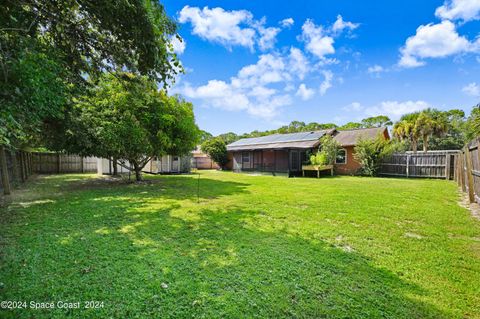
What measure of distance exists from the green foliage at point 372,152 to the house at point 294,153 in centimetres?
95

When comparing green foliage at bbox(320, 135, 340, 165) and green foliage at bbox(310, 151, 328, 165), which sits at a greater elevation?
green foliage at bbox(320, 135, 340, 165)

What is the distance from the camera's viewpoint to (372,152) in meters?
15.5

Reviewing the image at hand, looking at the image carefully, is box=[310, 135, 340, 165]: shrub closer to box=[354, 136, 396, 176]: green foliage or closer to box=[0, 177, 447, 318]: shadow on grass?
box=[354, 136, 396, 176]: green foliage

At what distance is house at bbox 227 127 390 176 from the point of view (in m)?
17.5

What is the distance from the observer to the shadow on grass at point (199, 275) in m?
2.26

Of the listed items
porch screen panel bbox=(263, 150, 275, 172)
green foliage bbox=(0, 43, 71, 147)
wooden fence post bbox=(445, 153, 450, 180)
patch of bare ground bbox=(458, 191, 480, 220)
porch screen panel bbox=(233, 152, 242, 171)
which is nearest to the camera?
green foliage bbox=(0, 43, 71, 147)

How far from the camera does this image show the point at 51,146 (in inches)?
384

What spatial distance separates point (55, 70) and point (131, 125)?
16.1 ft

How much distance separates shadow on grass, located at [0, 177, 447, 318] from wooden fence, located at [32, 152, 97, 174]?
1679 centimetres

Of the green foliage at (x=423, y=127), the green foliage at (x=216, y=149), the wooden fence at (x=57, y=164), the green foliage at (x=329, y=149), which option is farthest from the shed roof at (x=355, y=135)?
the wooden fence at (x=57, y=164)

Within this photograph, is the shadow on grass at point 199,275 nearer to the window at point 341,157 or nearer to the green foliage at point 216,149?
the window at point 341,157

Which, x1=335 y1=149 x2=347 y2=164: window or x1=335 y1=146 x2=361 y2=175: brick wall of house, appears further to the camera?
x1=335 y1=149 x2=347 y2=164: window

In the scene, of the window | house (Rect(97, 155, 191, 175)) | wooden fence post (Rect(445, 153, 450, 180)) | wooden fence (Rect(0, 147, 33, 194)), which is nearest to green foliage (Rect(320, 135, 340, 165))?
the window

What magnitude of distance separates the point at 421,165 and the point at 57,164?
27.0 meters
